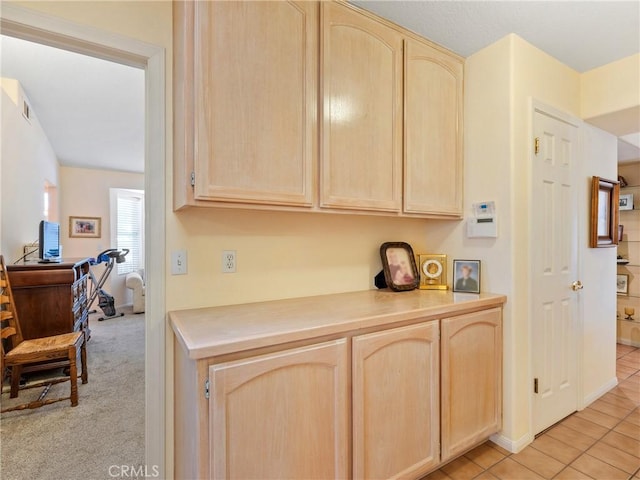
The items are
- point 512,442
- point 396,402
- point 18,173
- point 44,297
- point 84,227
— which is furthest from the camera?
point 84,227

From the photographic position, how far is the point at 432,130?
75.3 inches

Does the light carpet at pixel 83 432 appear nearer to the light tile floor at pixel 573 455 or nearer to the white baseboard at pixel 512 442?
the light tile floor at pixel 573 455

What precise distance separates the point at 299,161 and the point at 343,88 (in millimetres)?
462

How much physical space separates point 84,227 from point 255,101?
5819mm

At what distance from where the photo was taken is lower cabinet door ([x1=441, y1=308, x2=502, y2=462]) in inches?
63.2

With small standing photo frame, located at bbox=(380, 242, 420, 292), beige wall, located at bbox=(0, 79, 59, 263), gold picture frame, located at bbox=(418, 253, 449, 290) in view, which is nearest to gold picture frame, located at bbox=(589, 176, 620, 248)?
gold picture frame, located at bbox=(418, 253, 449, 290)

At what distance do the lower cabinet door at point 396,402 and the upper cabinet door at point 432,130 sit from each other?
0.76 meters

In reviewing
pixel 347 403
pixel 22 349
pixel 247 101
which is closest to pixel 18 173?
pixel 22 349

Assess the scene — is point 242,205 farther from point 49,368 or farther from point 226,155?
point 49,368

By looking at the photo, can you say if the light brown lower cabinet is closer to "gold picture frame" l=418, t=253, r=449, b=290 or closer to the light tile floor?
the light tile floor

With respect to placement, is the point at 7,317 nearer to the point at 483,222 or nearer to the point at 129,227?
the point at 483,222

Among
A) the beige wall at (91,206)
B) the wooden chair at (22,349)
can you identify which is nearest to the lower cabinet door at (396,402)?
the wooden chair at (22,349)

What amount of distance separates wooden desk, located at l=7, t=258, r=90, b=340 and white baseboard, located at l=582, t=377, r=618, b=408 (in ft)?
14.1

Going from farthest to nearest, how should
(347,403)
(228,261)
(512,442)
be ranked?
1. (512,442)
2. (228,261)
3. (347,403)
